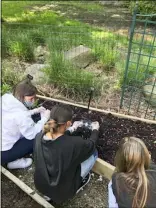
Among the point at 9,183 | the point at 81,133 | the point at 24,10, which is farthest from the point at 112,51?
the point at 24,10

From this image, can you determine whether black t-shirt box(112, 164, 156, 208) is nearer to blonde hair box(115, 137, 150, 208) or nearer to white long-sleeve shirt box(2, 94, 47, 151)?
blonde hair box(115, 137, 150, 208)

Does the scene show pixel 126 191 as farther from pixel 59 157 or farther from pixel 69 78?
pixel 69 78

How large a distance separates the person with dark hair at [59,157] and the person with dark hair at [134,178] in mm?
462

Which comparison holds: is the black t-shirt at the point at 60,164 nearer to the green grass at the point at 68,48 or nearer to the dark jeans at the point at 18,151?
the dark jeans at the point at 18,151

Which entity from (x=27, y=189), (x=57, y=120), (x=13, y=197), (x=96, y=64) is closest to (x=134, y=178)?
(x=57, y=120)

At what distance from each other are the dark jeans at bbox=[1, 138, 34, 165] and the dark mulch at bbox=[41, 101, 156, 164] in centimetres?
72

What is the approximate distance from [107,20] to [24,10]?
8.50 ft

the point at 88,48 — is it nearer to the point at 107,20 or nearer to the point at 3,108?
the point at 3,108

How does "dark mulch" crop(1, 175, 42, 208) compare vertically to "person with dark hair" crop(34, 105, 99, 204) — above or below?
below

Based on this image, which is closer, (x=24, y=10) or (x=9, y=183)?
(x=9, y=183)

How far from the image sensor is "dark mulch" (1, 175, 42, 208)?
8.93ft

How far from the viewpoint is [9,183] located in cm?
294

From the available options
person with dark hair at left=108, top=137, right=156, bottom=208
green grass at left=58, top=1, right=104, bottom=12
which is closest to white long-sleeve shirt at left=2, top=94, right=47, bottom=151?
person with dark hair at left=108, top=137, right=156, bottom=208

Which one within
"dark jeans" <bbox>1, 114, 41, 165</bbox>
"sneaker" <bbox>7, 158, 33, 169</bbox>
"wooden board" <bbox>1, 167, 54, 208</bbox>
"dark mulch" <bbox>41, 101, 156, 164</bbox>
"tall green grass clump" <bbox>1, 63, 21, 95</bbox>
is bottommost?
"wooden board" <bbox>1, 167, 54, 208</bbox>
